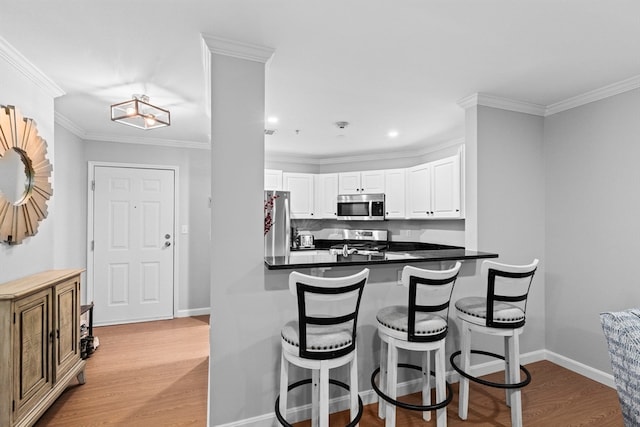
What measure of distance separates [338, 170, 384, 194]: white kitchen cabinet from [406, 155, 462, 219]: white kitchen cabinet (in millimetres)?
480

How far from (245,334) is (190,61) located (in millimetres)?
1916

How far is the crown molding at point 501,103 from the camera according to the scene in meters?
2.88

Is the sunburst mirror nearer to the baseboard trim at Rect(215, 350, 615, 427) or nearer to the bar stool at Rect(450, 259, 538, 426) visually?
the baseboard trim at Rect(215, 350, 615, 427)

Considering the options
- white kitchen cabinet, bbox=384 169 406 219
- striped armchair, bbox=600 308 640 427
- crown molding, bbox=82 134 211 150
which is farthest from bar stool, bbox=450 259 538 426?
crown molding, bbox=82 134 211 150

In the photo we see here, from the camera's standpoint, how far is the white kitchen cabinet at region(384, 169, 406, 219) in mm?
4852

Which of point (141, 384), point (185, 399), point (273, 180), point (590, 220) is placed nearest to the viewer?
point (185, 399)

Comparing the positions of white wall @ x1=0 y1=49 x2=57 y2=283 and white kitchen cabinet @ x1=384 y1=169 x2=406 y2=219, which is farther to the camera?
white kitchen cabinet @ x1=384 y1=169 x2=406 y2=219

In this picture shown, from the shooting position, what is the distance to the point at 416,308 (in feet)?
6.23

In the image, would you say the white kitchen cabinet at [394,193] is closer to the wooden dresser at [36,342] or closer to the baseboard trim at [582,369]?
the baseboard trim at [582,369]

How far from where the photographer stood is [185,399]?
8.11ft

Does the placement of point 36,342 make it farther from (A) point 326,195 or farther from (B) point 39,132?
(A) point 326,195

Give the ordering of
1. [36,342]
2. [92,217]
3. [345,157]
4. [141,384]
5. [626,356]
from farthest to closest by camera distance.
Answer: [345,157] < [92,217] < [141,384] < [36,342] < [626,356]

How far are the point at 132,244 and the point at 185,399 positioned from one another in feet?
8.42

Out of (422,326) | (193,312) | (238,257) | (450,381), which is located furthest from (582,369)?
(193,312)
